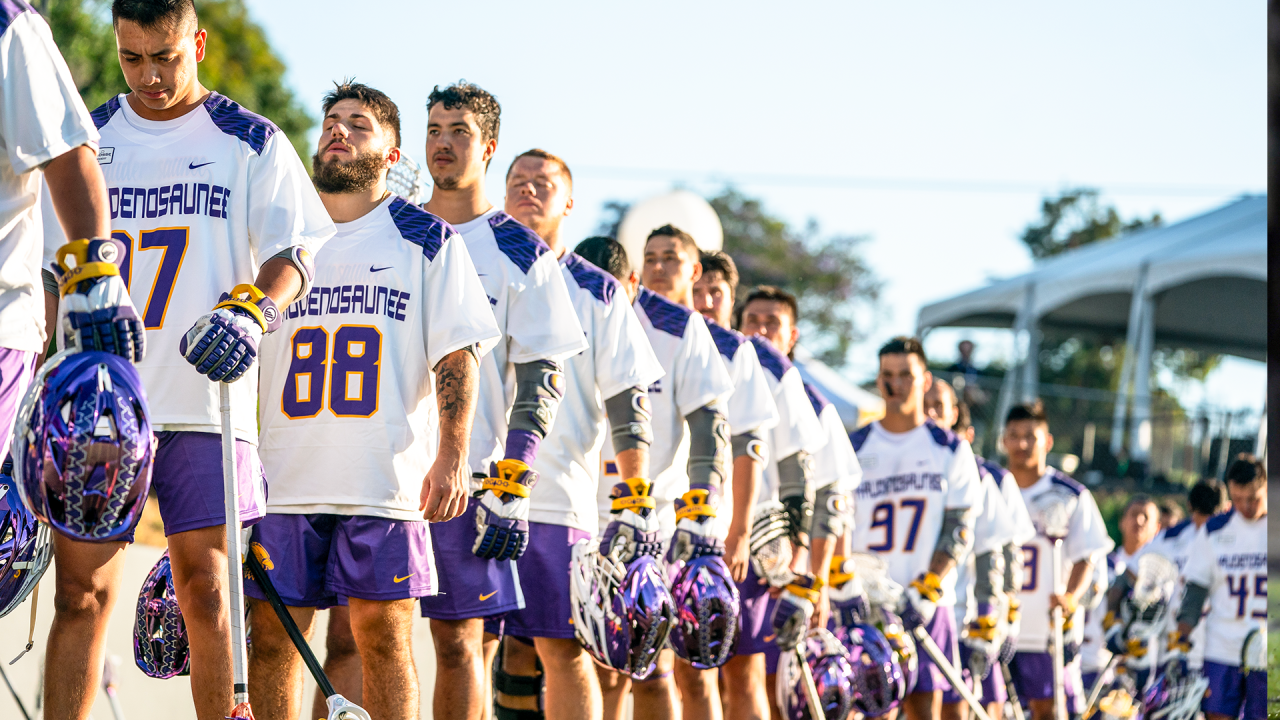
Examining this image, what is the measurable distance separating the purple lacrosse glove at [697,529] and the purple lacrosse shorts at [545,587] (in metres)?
0.55

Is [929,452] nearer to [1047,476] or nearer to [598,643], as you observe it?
[1047,476]

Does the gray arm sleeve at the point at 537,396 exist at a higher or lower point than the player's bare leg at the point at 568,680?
higher

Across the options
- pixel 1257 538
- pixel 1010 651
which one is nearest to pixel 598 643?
pixel 1010 651

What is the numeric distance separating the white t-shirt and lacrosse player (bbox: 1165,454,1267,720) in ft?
27.3

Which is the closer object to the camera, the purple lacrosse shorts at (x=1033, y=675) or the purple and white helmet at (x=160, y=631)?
the purple and white helmet at (x=160, y=631)

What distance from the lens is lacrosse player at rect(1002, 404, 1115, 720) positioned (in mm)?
10242

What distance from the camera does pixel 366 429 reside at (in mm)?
4309

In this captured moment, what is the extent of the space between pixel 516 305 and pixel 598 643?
3.85ft

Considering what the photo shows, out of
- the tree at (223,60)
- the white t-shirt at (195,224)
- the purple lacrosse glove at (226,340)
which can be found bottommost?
the purple lacrosse glove at (226,340)

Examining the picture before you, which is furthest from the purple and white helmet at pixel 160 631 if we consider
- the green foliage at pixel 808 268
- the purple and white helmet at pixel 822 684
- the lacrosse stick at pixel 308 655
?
the green foliage at pixel 808 268

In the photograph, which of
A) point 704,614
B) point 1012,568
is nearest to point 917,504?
point 1012,568

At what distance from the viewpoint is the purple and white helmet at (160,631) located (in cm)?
431

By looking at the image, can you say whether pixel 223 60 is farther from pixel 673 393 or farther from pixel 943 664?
pixel 673 393

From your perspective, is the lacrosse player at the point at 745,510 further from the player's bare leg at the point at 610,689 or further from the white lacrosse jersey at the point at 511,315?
the white lacrosse jersey at the point at 511,315
